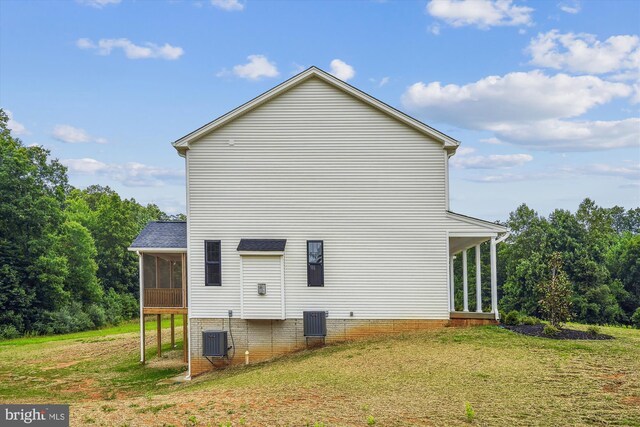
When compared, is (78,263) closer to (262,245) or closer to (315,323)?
(262,245)

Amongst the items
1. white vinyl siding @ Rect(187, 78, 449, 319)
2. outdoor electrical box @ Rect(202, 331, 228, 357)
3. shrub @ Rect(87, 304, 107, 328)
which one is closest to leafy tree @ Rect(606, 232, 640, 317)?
white vinyl siding @ Rect(187, 78, 449, 319)

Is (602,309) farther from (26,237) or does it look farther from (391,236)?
(26,237)

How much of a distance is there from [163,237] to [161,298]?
2.22 metres

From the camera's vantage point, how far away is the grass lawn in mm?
9250

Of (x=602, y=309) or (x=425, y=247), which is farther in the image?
(x=602, y=309)

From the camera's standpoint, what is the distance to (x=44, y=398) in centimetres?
1509

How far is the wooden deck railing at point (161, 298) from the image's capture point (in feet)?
62.6

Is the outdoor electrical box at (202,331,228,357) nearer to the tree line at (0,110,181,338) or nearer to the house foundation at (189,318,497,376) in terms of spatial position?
the house foundation at (189,318,497,376)

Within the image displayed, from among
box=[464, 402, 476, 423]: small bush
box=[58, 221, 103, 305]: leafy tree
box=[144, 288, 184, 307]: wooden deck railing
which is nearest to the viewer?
box=[464, 402, 476, 423]: small bush

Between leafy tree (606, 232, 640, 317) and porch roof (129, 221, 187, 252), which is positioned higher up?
porch roof (129, 221, 187, 252)

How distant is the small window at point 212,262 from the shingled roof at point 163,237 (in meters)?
1.24

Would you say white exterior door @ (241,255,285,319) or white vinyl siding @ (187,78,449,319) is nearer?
white exterior door @ (241,255,285,319)

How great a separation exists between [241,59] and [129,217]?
3280 centimetres

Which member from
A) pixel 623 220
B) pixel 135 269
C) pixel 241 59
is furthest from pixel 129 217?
pixel 623 220
